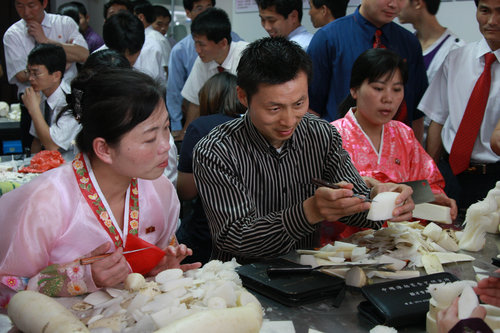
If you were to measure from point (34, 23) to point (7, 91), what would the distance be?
13.6 feet

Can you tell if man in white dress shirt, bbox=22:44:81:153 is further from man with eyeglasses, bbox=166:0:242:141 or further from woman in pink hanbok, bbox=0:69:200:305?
woman in pink hanbok, bbox=0:69:200:305

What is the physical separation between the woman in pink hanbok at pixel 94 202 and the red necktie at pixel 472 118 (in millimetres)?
1901

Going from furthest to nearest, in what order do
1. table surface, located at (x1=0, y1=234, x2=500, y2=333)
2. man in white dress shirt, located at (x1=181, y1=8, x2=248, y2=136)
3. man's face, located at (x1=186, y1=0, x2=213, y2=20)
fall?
1. man's face, located at (x1=186, y1=0, x2=213, y2=20)
2. man in white dress shirt, located at (x1=181, y1=8, x2=248, y2=136)
3. table surface, located at (x1=0, y1=234, x2=500, y2=333)

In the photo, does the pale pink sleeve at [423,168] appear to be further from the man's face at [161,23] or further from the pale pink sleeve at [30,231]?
the man's face at [161,23]

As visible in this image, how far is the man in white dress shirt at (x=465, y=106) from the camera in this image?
2932 millimetres

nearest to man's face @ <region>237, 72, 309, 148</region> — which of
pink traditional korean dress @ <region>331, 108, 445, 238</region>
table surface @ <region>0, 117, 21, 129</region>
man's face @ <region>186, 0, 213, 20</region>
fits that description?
pink traditional korean dress @ <region>331, 108, 445, 238</region>

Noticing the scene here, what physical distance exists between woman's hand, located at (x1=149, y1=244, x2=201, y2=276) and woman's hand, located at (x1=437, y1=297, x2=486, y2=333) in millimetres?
858

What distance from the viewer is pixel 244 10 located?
19.8 ft

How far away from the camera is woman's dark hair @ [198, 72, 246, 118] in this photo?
2.92 meters

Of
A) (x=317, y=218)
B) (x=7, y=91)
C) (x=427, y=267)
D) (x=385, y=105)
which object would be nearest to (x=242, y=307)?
(x=317, y=218)

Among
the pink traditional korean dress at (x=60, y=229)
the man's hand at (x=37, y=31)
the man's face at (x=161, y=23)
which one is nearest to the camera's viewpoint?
the pink traditional korean dress at (x=60, y=229)

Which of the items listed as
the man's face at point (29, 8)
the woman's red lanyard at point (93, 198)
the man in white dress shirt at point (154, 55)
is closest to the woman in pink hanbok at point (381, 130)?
the woman's red lanyard at point (93, 198)

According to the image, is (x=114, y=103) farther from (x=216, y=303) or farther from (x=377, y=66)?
(x=377, y=66)

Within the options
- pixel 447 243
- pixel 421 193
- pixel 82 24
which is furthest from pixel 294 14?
pixel 82 24
